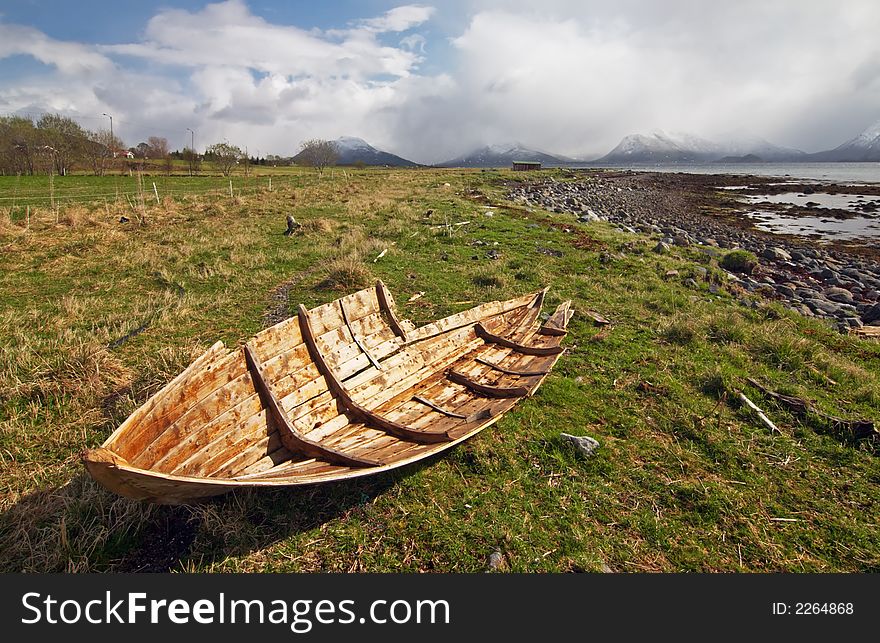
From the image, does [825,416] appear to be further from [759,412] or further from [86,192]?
[86,192]

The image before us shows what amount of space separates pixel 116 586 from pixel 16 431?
3.23 m

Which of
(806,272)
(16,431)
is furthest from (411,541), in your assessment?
(806,272)

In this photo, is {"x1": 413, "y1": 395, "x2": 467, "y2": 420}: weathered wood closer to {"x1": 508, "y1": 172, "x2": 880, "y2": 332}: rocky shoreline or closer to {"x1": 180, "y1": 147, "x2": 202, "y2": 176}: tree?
{"x1": 508, "y1": 172, "x2": 880, "y2": 332}: rocky shoreline

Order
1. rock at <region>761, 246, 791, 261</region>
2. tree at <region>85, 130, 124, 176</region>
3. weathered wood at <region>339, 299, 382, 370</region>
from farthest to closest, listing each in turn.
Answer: tree at <region>85, 130, 124, 176</region>
rock at <region>761, 246, 791, 261</region>
weathered wood at <region>339, 299, 382, 370</region>

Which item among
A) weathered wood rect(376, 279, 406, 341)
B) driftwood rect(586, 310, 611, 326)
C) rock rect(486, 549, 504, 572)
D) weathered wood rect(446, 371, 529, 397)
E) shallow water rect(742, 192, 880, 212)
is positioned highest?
shallow water rect(742, 192, 880, 212)

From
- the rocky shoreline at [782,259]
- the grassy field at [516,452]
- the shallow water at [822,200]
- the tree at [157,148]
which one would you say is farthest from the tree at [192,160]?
the shallow water at [822,200]

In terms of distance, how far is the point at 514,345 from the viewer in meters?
8.23

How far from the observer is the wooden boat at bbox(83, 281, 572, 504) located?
3.91 meters

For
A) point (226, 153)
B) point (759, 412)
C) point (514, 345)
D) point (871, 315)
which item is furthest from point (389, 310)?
point (226, 153)

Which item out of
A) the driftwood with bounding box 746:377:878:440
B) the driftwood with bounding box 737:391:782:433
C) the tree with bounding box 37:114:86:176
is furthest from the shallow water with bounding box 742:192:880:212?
the tree with bounding box 37:114:86:176

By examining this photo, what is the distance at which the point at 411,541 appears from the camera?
14.3 feet

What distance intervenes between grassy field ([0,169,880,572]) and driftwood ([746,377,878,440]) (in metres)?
0.16

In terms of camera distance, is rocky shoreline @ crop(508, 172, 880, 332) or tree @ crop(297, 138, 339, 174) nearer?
rocky shoreline @ crop(508, 172, 880, 332)

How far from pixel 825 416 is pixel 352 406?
22.8ft
